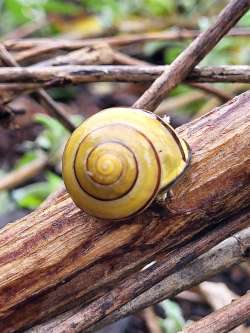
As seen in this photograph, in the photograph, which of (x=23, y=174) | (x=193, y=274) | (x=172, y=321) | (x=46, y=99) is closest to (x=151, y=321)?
(x=172, y=321)

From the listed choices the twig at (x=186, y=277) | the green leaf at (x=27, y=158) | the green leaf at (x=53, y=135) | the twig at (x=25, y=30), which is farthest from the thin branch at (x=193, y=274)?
the twig at (x=25, y=30)

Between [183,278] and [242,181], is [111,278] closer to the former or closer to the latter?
[183,278]

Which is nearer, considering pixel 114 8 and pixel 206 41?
pixel 206 41

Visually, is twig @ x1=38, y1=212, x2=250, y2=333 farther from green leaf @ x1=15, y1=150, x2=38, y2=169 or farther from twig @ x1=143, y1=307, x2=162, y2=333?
green leaf @ x1=15, y1=150, x2=38, y2=169

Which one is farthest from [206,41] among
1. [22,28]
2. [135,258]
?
[22,28]

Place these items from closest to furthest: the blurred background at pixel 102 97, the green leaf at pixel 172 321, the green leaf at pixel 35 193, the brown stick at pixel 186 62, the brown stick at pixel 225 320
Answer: the brown stick at pixel 225 320
the brown stick at pixel 186 62
the green leaf at pixel 172 321
the blurred background at pixel 102 97
the green leaf at pixel 35 193

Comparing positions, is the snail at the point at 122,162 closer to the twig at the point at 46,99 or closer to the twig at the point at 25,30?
the twig at the point at 46,99
